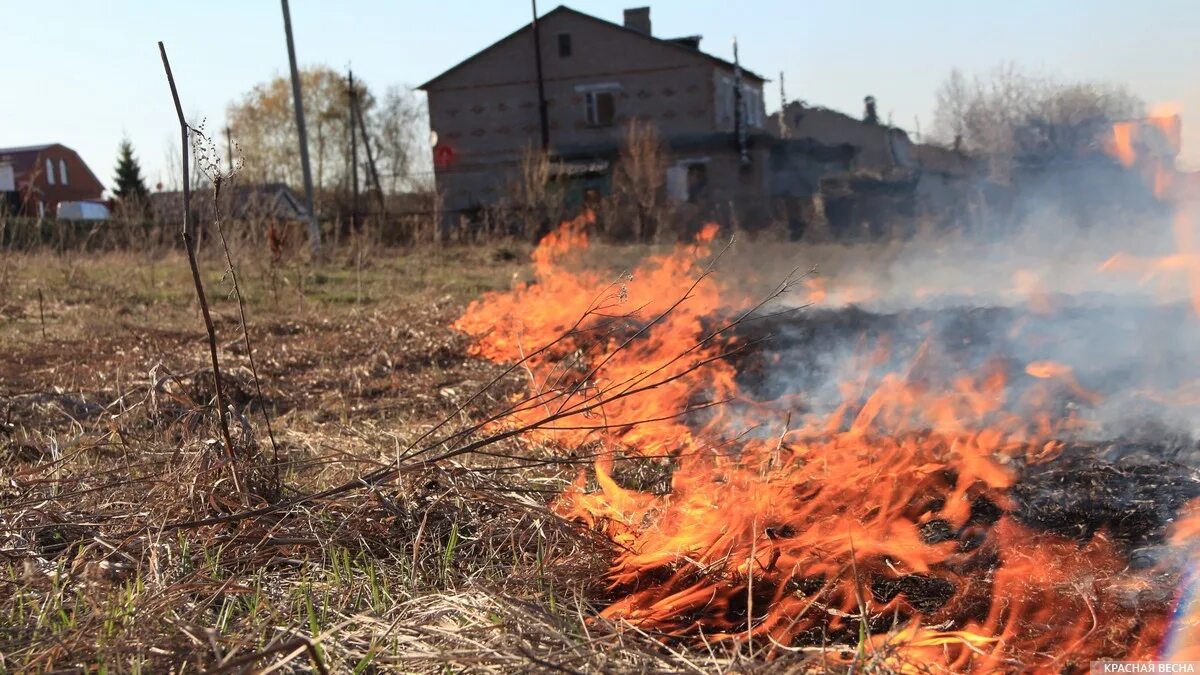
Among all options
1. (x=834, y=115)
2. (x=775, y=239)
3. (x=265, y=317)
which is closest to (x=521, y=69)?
(x=775, y=239)

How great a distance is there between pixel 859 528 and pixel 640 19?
127 ft

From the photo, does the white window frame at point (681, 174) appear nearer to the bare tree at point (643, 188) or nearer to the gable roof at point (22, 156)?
the bare tree at point (643, 188)

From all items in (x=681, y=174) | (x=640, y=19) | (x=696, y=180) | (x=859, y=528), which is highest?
(x=640, y=19)

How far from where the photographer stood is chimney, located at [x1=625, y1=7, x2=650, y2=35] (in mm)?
39688

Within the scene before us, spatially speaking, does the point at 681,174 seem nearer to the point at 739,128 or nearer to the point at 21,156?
the point at 739,128

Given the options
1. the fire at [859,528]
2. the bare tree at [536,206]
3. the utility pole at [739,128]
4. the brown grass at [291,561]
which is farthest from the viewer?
the utility pole at [739,128]

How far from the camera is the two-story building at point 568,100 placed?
35.9 m

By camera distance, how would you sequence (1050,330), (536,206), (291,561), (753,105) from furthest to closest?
(753,105) → (536,206) → (1050,330) → (291,561)

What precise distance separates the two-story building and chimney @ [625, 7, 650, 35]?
12.7ft

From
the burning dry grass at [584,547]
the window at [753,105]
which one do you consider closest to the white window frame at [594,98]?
the window at [753,105]

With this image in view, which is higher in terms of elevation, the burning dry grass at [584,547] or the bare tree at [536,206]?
the bare tree at [536,206]

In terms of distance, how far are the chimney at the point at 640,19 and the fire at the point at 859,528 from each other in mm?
35928

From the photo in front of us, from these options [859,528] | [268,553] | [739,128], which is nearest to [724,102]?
[739,128]

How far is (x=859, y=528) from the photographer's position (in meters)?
3.70
